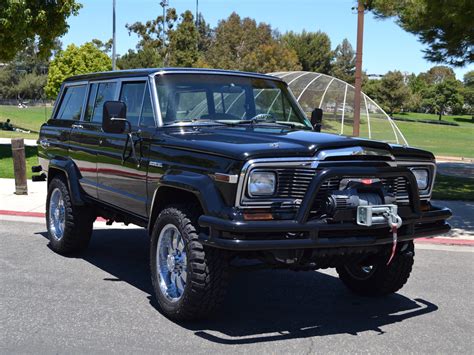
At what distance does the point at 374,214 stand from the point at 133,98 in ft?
9.20

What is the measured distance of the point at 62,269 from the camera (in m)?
6.80

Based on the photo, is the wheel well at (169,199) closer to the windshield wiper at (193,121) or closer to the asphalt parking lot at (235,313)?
the windshield wiper at (193,121)

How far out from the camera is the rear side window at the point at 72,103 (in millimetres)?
7348

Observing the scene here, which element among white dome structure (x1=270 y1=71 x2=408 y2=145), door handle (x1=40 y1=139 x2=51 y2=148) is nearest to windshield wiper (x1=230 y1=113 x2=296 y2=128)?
door handle (x1=40 y1=139 x2=51 y2=148)

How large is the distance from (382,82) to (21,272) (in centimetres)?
8868

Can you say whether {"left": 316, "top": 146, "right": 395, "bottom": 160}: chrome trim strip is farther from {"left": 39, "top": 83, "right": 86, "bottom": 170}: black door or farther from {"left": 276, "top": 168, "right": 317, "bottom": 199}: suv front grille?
{"left": 39, "top": 83, "right": 86, "bottom": 170}: black door

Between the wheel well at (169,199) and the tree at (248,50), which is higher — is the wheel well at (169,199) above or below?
below

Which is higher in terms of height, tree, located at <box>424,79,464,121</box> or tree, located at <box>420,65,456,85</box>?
tree, located at <box>420,65,456,85</box>

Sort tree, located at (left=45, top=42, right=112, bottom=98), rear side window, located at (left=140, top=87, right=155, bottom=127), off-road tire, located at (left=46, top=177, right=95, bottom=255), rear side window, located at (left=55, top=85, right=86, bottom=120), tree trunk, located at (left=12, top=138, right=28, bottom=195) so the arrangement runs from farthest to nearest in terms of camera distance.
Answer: tree, located at (left=45, top=42, right=112, bottom=98), tree trunk, located at (left=12, top=138, right=28, bottom=195), rear side window, located at (left=55, top=85, right=86, bottom=120), off-road tire, located at (left=46, top=177, right=95, bottom=255), rear side window, located at (left=140, top=87, right=155, bottom=127)

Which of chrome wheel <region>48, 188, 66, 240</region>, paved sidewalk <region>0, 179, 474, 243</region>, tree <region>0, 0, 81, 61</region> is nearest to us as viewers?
chrome wheel <region>48, 188, 66, 240</region>

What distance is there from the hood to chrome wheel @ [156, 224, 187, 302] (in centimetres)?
75

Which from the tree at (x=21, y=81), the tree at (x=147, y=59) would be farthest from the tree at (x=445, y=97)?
the tree at (x=21, y=81)

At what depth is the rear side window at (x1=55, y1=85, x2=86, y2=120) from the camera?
7.35m

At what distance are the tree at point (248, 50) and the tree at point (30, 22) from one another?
37102mm
